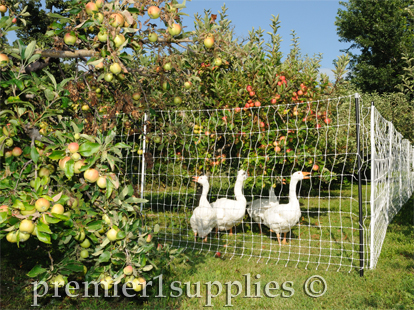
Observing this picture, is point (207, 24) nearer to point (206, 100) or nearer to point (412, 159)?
point (206, 100)

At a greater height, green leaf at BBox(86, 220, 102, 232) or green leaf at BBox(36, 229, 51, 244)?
green leaf at BBox(36, 229, 51, 244)

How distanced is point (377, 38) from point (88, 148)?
2225cm

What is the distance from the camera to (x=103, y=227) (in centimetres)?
223

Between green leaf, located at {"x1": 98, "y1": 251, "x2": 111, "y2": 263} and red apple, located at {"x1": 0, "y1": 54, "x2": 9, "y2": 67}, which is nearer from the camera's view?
red apple, located at {"x1": 0, "y1": 54, "x2": 9, "y2": 67}

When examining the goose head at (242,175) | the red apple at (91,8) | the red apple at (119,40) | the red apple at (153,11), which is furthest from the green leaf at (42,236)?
the goose head at (242,175)

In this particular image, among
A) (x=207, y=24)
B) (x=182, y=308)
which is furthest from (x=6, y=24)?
(x=182, y=308)

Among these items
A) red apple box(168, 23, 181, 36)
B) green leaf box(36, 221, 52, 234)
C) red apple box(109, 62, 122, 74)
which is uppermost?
red apple box(168, 23, 181, 36)

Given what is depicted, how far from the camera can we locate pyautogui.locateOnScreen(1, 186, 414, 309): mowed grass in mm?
2951

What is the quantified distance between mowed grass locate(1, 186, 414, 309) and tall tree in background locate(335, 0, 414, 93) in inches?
681

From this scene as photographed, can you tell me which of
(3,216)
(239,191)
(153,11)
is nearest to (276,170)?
(239,191)

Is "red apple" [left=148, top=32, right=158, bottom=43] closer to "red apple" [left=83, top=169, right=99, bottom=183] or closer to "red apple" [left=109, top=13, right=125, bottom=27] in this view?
"red apple" [left=109, top=13, right=125, bottom=27]

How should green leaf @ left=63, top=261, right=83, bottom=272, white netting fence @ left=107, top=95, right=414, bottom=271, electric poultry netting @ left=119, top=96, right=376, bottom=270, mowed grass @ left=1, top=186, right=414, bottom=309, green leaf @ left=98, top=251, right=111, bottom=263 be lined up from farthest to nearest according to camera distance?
electric poultry netting @ left=119, top=96, right=376, bottom=270, white netting fence @ left=107, top=95, right=414, bottom=271, mowed grass @ left=1, top=186, right=414, bottom=309, green leaf @ left=63, top=261, right=83, bottom=272, green leaf @ left=98, top=251, right=111, bottom=263

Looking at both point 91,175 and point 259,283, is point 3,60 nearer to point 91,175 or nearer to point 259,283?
point 91,175

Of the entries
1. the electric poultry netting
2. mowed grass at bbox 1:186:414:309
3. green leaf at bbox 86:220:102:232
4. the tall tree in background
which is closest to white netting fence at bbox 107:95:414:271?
the electric poultry netting
